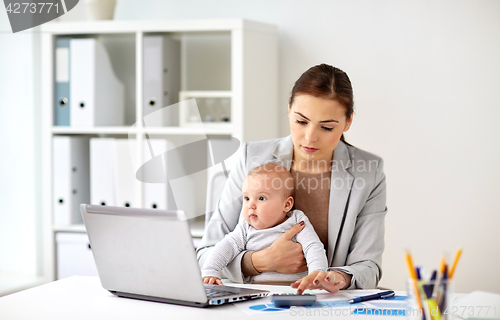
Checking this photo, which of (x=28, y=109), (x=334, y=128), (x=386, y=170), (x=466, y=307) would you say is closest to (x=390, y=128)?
(x=386, y=170)

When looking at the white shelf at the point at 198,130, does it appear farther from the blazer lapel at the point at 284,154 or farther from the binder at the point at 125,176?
the blazer lapel at the point at 284,154

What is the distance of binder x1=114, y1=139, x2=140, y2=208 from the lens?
2439 mm

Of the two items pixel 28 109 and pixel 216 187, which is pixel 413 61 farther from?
pixel 28 109

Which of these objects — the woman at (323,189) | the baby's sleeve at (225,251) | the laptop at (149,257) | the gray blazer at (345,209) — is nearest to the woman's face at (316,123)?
the woman at (323,189)

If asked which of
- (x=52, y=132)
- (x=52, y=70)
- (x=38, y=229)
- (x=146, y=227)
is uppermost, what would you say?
(x=52, y=70)

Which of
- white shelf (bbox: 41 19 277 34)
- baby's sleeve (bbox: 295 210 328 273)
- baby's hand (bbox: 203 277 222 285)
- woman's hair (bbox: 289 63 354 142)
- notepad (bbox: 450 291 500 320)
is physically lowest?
baby's hand (bbox: 203 277 222 285)

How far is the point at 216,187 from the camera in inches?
73.0

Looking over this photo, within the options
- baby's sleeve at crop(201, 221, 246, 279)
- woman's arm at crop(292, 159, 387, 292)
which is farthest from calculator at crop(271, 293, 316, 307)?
baby's sleeve at crop(201, 221, 246, 279)

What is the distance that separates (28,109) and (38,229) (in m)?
0.61

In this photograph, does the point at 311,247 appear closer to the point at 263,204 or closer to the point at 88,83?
the point at 263,204

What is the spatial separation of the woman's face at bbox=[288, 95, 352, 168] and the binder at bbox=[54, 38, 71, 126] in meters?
1.33

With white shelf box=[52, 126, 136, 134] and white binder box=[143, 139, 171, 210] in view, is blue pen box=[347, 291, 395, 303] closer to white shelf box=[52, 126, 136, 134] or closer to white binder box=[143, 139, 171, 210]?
white binder box=[143, 139, 171, 210]

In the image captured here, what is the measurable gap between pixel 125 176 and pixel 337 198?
3.87 feet

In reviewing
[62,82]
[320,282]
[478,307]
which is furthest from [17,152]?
[478,307]
